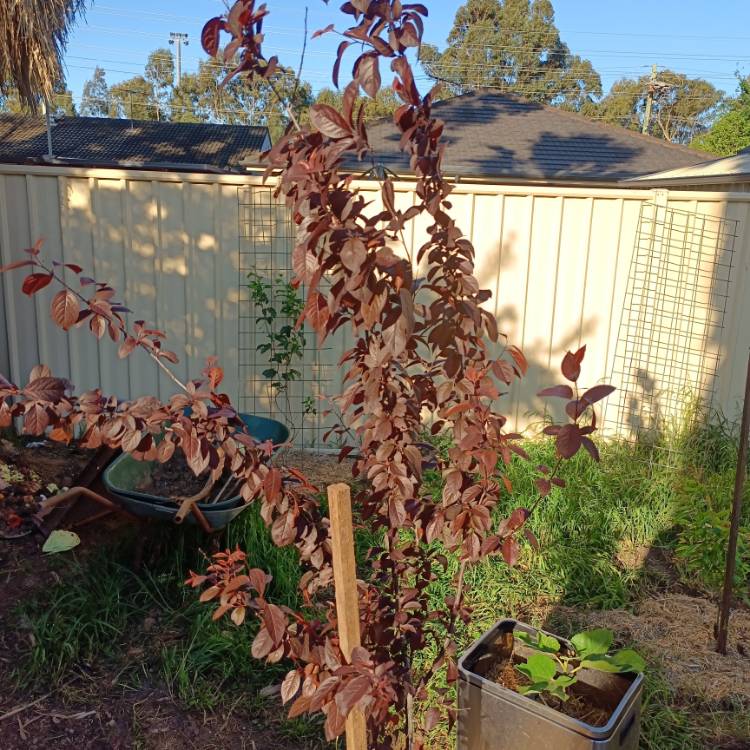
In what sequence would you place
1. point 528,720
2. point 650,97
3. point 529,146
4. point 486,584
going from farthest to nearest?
point 650,97
point 529,146
point 486,584
point 528,720

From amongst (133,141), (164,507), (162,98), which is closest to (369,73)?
(164,507)

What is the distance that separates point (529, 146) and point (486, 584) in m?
8.13

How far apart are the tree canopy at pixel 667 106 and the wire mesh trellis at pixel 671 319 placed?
36.7 meters

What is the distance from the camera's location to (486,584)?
2898mm

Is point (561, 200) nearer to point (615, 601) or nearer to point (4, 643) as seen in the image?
point (615, 601)

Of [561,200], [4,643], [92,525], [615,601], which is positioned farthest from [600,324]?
[4,643]

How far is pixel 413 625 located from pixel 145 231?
3581mm

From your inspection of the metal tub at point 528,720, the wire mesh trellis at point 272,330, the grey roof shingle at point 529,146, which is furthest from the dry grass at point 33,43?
the metal tub at point 528,720

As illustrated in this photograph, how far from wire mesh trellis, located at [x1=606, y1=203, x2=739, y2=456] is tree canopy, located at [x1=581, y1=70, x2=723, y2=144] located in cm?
3670

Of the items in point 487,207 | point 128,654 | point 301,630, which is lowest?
point 128,654

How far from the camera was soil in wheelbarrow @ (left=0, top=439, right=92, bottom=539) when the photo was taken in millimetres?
3143

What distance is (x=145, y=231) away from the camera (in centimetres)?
441

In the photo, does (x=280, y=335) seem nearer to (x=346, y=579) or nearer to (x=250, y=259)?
(x=250, y=259)

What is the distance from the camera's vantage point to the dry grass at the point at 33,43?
4.97 meters
